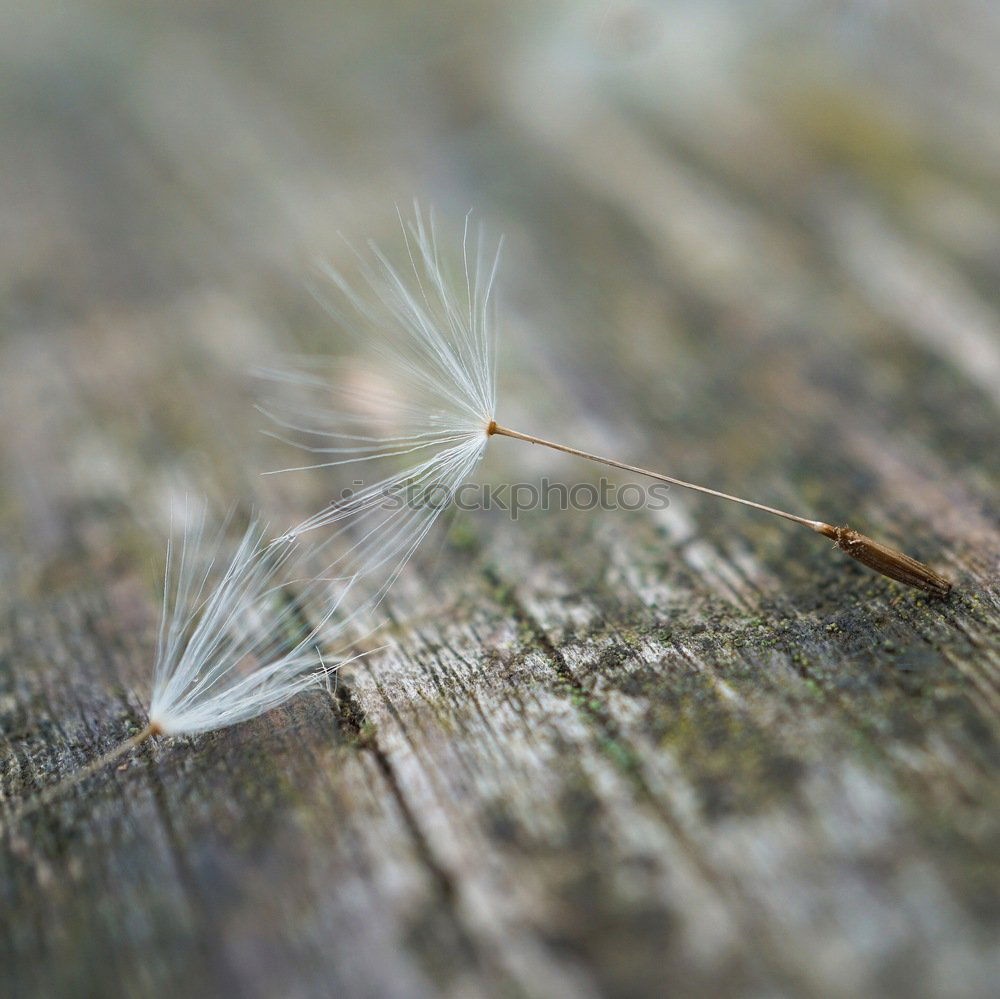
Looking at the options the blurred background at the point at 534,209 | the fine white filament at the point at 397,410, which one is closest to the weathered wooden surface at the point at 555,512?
the blurred background at the point at 534,209

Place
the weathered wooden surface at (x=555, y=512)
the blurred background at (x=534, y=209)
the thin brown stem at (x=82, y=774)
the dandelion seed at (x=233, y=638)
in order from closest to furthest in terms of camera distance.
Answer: the weathered wooden surface at (x=555, y=512) < the thin brown stem at (x=82, y=774) < the dandelion seed at (x=233, y=638) < the blurred background at (x=534, y=209)

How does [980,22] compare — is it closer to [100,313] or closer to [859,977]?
[100,313]

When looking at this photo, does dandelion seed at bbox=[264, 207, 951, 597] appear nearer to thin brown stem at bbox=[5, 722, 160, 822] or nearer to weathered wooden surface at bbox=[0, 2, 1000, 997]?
weathered wooden surface at bbox=[0, 2, 1000, 997]

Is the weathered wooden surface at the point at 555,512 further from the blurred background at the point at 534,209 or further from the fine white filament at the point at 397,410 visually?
the fine white filament at the point at 397,410

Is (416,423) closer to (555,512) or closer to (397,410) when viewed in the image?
(397,410)

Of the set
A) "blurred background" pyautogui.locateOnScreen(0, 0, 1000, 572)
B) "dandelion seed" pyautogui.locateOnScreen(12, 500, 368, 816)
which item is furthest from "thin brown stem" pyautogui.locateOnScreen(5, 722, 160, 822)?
"blurred background" pyautogui.locateOnScreen(0, 0, 1000, 572)

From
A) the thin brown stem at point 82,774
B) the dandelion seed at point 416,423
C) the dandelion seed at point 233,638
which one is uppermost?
the dandelion seed at point 416,423
